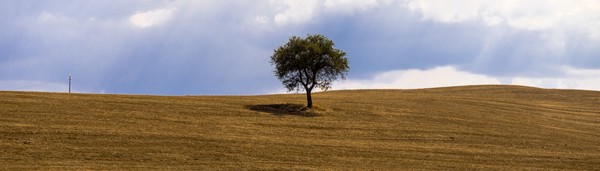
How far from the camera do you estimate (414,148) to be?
3812 cm

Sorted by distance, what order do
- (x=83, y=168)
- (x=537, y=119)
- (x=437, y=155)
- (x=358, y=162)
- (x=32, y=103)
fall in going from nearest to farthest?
1. (x=83, y=168)
2. (x=358, y=162)
3. (x=437, y=155)
4. (x=32, y=103)
5. (x=537, y=119)

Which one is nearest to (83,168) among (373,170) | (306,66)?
(373,170)

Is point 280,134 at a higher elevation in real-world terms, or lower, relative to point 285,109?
lower

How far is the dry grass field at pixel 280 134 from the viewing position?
32625 millimetres

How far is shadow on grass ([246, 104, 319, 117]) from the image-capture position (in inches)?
1850

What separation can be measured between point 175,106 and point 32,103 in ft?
24.1

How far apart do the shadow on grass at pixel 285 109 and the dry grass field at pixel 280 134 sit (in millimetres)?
64

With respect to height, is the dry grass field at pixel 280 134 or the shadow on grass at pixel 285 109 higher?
the shadow on grass at pixel 285 109

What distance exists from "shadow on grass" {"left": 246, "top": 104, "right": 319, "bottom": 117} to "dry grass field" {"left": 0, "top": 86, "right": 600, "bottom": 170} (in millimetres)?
64

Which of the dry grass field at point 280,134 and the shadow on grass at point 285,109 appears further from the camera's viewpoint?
the shadow on grass at point 285,109

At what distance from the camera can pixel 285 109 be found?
158 feet

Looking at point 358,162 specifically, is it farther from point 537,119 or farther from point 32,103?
point 537,119

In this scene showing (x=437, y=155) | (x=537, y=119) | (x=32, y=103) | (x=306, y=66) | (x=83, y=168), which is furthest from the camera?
(x=537, y=119)

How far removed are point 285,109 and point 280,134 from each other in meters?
8.67
